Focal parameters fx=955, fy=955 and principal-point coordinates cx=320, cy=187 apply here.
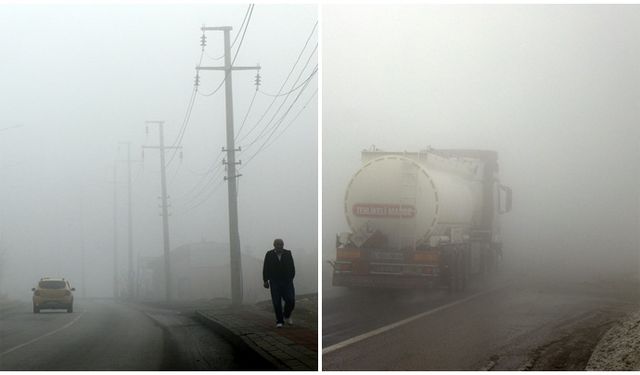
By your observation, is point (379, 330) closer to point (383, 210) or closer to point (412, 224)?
point (412, 224)

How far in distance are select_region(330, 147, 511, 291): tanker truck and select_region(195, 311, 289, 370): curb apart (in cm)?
131

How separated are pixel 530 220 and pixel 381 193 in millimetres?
2036

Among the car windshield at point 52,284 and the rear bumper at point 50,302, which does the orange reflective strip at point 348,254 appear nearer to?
the car windshield at point 52,284

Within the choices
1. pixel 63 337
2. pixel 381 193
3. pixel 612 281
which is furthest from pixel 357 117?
pixel 63 337

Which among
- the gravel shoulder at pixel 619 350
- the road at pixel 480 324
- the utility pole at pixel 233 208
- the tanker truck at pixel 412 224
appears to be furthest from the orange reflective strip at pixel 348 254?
the utility pole at pixel 233 208

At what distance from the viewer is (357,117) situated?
37.3ft

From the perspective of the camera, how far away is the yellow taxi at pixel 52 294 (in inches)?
727

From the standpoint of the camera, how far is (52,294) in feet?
65.8

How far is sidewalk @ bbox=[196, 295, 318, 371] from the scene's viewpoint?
34.3 ft

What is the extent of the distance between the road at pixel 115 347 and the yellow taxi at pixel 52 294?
2.33 ft

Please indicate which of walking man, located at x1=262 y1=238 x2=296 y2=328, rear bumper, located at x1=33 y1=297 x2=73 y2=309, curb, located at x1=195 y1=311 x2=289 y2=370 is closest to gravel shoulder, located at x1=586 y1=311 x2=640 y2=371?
curb, located at x1=195 y1=311 x2=289 y2=370

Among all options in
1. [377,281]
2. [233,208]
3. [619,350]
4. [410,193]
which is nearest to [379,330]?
[377,281]

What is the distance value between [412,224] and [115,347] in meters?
4.40

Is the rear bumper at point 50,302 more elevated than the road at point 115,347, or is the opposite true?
the road at point 115,347
